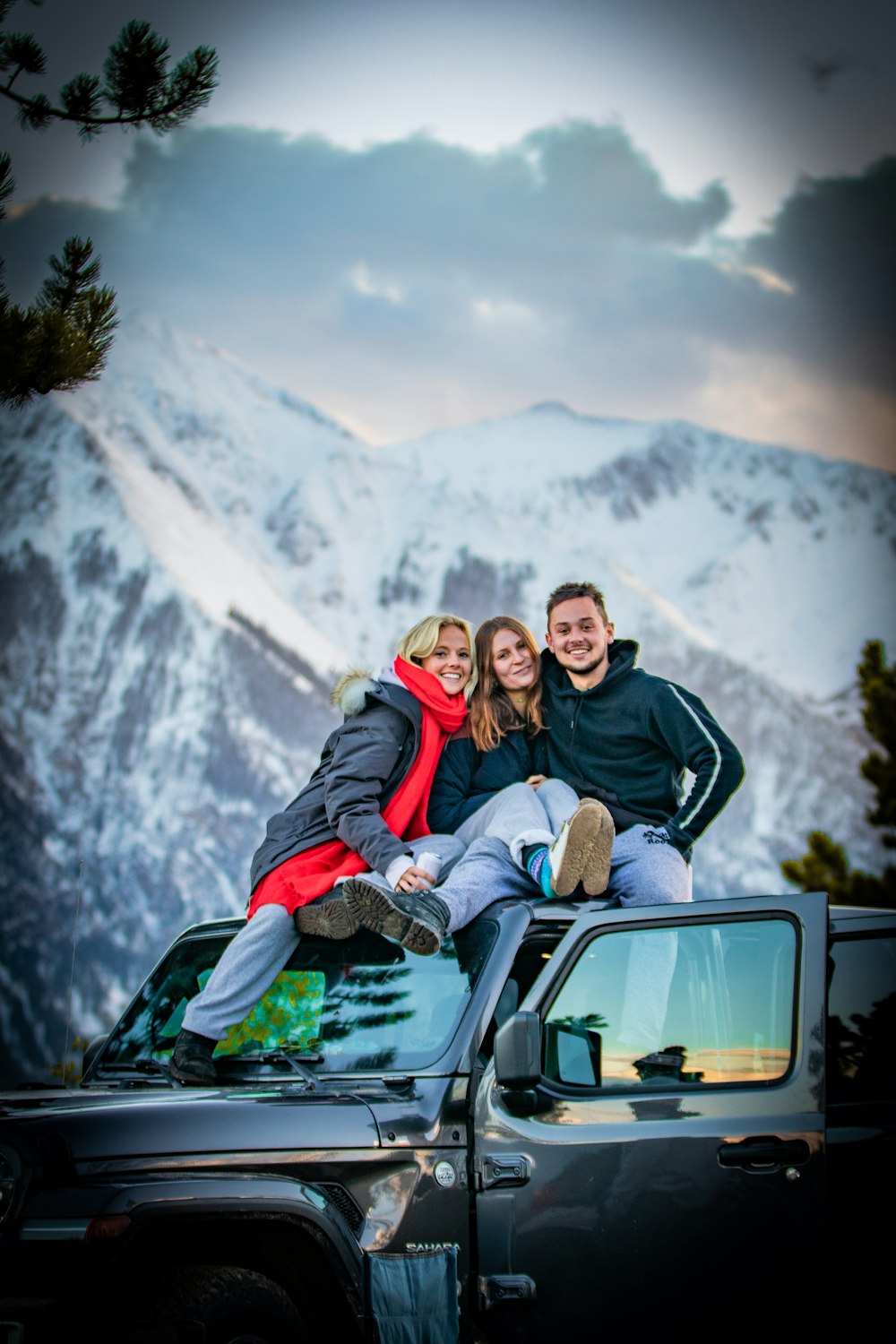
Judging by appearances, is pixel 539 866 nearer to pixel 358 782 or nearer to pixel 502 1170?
pixel 358 782

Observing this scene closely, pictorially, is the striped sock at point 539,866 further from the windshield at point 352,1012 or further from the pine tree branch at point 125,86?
the pine tree branch at point 125,86

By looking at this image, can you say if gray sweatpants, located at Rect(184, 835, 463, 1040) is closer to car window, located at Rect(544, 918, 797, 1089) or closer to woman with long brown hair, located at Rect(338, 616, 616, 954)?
woman with long brown hair, located at Rect(338, 616, 616, 954)

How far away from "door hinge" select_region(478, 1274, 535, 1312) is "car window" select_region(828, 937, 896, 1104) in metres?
0.92

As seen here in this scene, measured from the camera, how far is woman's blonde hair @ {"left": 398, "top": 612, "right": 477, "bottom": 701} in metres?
5.24

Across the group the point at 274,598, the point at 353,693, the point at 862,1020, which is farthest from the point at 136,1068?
the point at 274,598

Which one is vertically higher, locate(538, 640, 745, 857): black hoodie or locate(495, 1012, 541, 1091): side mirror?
locate(538, 640, 745, 857): black hoodie

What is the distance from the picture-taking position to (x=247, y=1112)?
3.19 metres

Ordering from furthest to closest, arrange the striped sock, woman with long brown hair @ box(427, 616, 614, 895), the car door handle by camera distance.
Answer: woman with long brown hair @ box(427, 616, 614, 895)
the striped sock
the car door handle

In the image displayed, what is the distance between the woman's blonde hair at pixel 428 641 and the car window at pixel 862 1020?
220cm

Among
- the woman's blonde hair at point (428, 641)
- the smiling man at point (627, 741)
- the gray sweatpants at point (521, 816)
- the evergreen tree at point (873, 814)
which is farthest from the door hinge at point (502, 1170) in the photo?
the evergreen tree at point (873, 814)

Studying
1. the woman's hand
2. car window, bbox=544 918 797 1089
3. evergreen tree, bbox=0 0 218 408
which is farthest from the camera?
evergreen tree, bbox=0 0 218 408

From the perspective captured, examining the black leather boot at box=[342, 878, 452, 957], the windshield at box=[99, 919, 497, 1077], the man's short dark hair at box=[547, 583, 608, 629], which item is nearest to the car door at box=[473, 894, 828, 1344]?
the windshield at box=[99, 919, 497, 1077]

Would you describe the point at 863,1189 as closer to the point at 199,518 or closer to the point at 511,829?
the point at 511,829

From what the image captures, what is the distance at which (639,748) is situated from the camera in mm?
5102
